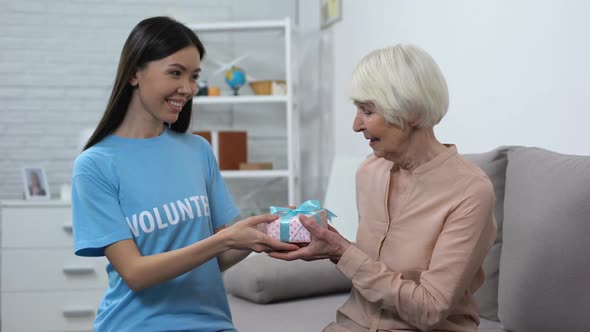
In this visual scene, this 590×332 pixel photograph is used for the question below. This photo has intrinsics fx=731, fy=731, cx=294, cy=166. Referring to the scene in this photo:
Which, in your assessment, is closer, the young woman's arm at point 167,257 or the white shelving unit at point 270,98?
the young woman's arm at point 167,257

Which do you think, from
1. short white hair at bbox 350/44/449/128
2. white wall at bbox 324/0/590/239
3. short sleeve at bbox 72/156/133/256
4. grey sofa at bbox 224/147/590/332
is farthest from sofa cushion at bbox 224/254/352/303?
short white hair at bbox 350/44/449/128

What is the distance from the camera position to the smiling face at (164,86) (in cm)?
159

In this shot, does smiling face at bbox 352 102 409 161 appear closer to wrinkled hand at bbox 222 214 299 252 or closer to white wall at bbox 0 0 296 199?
wrinkled hand at bbox 222 214 299 252

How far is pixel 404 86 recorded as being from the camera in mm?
1475

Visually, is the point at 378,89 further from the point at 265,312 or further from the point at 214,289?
the point at 265,312

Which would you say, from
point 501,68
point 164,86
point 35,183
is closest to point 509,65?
point 501,68

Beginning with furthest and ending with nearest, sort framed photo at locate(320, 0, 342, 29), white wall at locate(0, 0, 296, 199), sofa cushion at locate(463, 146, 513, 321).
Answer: white wall at locate(0, 0, 296, 199) → framed photo at locate(320, 0, 342, 29) → sofa cushion at locate(463, 146, 513, 321)

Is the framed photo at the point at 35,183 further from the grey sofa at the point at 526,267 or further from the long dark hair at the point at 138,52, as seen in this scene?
the long dark hair at the point at 138,52

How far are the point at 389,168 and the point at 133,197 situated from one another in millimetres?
566

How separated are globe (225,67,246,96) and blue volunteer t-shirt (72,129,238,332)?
2495 millimetres

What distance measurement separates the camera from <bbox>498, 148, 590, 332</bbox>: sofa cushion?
160 centimetres

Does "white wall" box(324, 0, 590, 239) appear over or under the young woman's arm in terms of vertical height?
over

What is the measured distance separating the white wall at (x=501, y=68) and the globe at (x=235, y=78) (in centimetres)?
99

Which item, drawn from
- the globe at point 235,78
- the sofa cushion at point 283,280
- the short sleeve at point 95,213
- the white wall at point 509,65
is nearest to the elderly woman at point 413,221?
the short sleeve at point 95,213
